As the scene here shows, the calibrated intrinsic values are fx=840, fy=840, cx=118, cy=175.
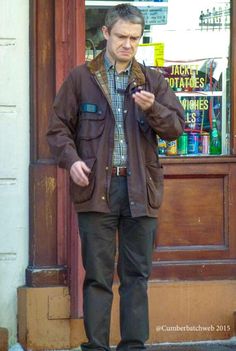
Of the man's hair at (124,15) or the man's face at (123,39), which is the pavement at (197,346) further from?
the man's hair at (124,15)

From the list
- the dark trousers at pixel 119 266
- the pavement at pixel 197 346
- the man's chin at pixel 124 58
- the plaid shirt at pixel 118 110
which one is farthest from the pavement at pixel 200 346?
the man's chin at pixel 124 58

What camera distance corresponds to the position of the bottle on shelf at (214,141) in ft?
18.7

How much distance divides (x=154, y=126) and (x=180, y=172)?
1374 millimetres

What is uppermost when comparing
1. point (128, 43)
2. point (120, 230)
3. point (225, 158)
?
point (128, 43)

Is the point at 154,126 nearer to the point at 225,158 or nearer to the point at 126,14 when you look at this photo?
the point at 126,14

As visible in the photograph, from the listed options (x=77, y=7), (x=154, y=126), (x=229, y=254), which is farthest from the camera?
(x=229, y=254)

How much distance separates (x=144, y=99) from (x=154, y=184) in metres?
0.55

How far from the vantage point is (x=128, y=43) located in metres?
4.24

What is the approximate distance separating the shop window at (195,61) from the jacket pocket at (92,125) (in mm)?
1381

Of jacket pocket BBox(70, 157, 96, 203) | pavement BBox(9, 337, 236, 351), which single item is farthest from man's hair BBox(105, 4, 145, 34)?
pavement BBox(9, 337, 236, 351)

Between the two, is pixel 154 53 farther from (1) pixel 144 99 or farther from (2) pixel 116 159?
(1) pixel 144 99

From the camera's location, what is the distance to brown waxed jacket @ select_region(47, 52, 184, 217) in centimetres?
425

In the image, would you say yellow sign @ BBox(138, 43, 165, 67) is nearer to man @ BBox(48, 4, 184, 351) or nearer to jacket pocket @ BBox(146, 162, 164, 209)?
man @ BBox(48, 4, 184, 351)

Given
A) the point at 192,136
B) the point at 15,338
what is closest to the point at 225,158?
the point at 192,136
